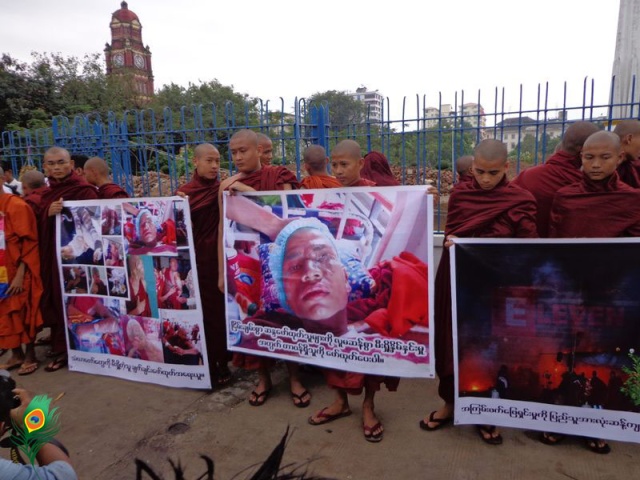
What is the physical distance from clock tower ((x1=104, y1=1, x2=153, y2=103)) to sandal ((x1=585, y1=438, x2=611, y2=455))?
47.0m

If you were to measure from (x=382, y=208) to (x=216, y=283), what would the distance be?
5.11 feet

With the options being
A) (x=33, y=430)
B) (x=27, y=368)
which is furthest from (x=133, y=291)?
(x=33, y=430)

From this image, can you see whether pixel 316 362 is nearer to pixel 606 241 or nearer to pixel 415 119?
pixel 606 241

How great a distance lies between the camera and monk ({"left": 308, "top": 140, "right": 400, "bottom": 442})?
2957 millimetres

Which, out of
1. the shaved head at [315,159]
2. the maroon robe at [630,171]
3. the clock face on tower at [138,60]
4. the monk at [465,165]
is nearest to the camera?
the maroon robe at [630,171]

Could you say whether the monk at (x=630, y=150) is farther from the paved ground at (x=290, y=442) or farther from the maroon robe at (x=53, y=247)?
the maroon robe at (x=53, y=247)

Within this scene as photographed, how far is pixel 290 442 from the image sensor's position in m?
2.94

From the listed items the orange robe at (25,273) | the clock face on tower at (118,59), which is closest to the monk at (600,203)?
the orange robe at (25,273)

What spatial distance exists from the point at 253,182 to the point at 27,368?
2.71m

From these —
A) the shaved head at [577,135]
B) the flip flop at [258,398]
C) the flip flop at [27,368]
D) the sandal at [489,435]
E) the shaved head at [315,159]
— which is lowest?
the flip flop at [27,368]

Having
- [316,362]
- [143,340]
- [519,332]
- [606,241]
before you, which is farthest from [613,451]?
[143,340]

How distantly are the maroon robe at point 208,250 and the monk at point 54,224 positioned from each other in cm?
111

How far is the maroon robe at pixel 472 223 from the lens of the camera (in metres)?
2.70

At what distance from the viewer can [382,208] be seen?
9.11ft
